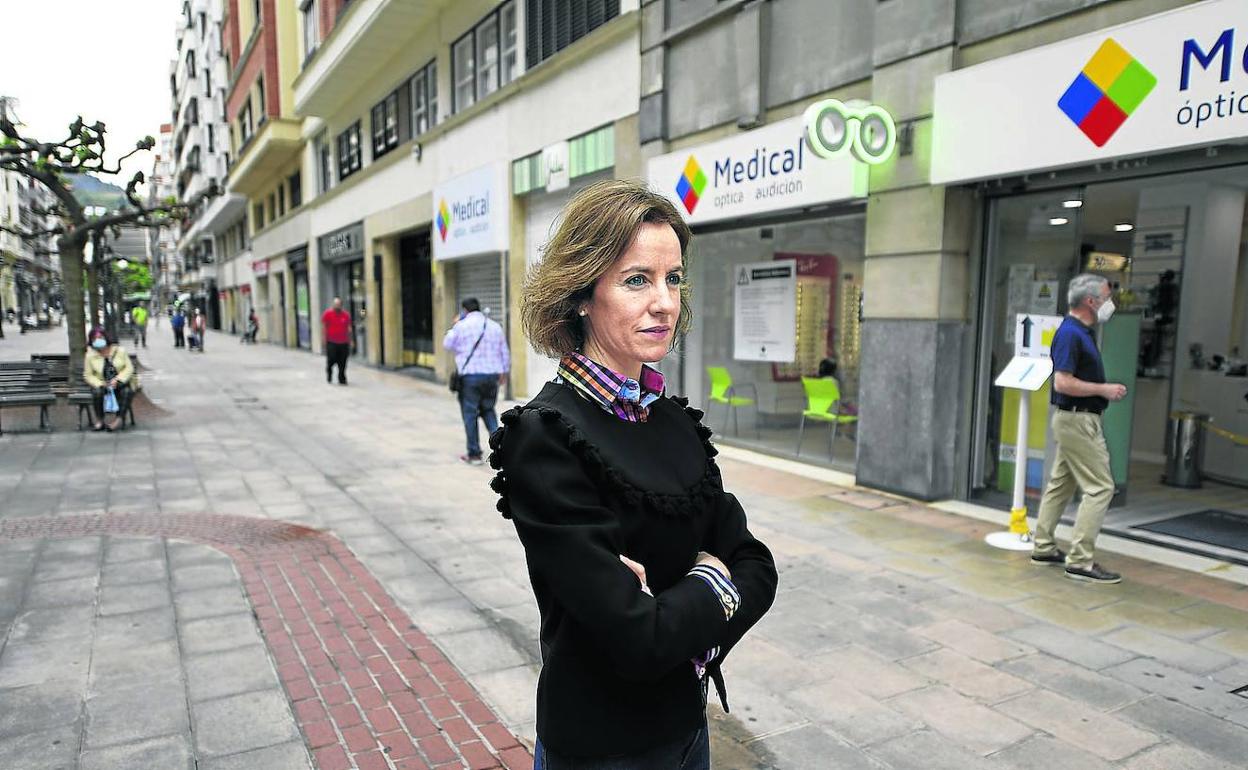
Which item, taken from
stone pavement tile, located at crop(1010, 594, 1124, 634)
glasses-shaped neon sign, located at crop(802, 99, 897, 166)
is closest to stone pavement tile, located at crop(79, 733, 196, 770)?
stone pavement tile, located at crop(1010, 594, 1124, 634)

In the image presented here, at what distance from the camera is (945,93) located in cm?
659

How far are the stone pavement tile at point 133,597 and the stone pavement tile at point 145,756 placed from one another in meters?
1.69

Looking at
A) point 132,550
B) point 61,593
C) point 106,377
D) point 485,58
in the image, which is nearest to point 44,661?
point 61,593

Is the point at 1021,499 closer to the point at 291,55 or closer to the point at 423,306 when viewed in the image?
the point at 423,306

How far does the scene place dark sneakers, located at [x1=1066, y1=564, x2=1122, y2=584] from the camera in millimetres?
5125

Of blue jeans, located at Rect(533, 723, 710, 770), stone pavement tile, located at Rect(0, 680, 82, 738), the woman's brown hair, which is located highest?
the woman's brown hair

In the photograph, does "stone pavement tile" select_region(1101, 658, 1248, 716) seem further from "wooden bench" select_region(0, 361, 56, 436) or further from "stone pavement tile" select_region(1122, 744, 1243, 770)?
"wooden bench" select_region(0, 361, 56, 436)

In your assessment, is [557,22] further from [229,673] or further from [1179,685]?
[1179,685]

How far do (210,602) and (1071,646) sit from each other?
16.2ft

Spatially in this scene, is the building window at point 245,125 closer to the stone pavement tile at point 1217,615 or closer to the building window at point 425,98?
the building window at point 425,98

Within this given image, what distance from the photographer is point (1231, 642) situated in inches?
166

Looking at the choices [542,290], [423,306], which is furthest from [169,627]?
[423,306]

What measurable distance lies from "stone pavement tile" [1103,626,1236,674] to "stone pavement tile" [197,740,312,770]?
13.2ft

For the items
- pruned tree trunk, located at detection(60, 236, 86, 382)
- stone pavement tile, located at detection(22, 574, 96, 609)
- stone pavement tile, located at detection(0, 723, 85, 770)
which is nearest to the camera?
stone pavement tile, located at detection(0, 723, 85, 770)
